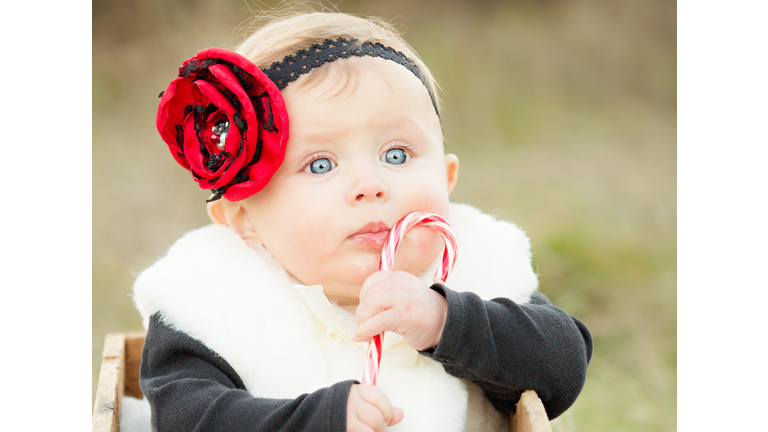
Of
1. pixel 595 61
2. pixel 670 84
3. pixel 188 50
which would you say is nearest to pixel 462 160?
pixel 595 61

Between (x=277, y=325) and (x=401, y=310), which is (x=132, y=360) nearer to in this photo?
(x=277, y=325)

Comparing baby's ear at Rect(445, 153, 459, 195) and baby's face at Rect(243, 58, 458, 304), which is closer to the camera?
baby's face at Rect(243, 58, 458, 304)

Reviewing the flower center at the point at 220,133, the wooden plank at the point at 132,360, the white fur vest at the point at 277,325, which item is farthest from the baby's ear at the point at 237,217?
the wooden plank at the point at 132,360

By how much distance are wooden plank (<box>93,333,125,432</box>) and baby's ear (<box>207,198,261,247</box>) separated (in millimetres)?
368

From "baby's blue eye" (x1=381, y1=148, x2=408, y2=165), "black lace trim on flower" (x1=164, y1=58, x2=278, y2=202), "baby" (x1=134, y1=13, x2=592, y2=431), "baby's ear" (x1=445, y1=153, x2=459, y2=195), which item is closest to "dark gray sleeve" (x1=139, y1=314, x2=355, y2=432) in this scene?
"baby" (x1=134, y1=13, x2=592, y2=431)

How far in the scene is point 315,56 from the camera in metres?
1.06

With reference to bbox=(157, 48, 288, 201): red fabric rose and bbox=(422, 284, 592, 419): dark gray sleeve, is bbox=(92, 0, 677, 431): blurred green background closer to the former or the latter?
bbox=(422, 284, 592, 419): dark gray sleeve

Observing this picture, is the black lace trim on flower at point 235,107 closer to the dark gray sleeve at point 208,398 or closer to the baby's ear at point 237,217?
the baby's ear at point 237,217

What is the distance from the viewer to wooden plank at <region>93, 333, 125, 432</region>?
3.37 feet

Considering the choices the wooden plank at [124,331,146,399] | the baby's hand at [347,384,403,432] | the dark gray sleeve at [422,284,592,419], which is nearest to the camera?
the baby's hand at [347,384,403,432]

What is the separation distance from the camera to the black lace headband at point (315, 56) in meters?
1.05

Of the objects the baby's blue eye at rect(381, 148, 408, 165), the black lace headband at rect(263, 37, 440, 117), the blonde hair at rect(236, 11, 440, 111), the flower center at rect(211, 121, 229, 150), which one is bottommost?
the baby's blue eye at rect(381, 148, 408, 165)

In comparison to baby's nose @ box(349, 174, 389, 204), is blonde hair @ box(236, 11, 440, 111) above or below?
above

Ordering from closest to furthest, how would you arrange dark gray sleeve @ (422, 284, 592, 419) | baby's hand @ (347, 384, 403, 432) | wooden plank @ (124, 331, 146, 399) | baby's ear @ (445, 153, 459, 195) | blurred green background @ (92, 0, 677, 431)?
1. baby's hand @ (347, 384, 403, 432)
2. dark gray sleeve @ (422, 284, 592, 419)
3. baby's ear @ (445, 153, 459, 195)
4. wooden plank @ (124, 331, 146, 399)
5. blurred green background @ (92, 0, 677, 431)
